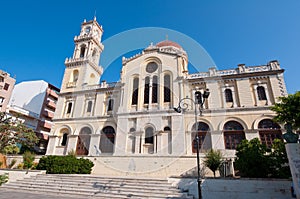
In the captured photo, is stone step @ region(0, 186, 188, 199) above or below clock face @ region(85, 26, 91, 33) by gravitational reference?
below

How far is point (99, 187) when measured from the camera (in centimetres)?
1026

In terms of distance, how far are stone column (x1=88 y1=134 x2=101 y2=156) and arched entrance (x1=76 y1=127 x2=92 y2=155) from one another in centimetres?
69

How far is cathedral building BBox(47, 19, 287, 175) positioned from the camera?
52.6ft

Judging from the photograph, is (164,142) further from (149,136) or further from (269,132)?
(269,132)

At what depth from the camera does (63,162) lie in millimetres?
13742

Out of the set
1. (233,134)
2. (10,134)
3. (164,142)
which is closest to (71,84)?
(10,134)

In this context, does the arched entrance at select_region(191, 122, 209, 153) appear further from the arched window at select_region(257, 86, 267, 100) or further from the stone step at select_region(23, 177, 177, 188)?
the stone step at select_region(23, 177, 177, 188)

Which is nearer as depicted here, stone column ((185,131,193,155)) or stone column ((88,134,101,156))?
stone column ((185,131,193,155))

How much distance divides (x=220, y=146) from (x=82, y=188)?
11871 millimetres

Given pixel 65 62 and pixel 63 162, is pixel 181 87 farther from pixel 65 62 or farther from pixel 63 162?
pixel 65 62

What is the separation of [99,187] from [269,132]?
14925mm

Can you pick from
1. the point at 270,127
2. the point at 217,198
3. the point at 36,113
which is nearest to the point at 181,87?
the point at 270,127

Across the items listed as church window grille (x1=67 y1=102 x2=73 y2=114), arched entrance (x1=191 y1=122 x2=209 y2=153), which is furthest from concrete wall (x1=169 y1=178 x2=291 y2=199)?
church window grille (x1=67 y1=102 x2=73 y2=114)

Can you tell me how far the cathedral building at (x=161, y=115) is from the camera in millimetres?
16031
